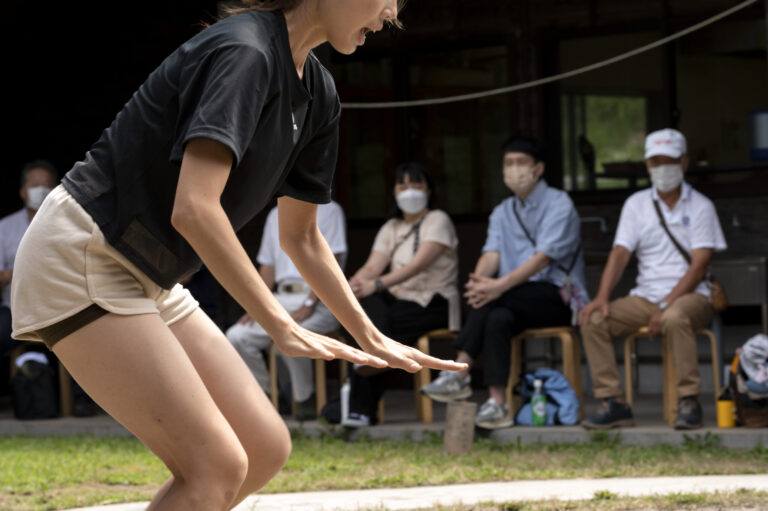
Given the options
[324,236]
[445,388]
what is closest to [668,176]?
[445,388]

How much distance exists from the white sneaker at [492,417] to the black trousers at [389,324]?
73 centimetres

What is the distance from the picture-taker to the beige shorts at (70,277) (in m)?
2.55

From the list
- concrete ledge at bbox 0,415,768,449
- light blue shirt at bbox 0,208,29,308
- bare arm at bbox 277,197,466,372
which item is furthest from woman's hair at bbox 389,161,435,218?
bare arm at bbox 277,197,466,372

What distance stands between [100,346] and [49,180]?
21.8ft

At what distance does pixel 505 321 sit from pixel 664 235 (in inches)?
43.7

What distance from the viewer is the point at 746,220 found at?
8.66 m

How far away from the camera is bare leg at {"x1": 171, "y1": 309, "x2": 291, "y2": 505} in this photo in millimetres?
2746

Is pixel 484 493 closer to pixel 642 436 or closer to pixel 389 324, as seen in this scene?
pixel 642 436

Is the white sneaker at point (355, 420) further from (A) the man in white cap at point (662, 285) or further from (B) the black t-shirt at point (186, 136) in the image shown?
(B) the black t-shirt at point (186, 136)

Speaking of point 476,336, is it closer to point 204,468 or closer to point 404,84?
point 404,84

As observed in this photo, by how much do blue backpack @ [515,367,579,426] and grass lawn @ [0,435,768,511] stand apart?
0.30 meters

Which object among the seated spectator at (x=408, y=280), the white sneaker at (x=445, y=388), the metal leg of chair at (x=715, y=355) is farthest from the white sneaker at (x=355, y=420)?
the metal leg of chair at (x=715, y=355)

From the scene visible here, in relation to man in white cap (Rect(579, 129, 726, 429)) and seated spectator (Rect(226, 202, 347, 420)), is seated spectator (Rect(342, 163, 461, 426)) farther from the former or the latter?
man in white cap (Rect(579, 129, 726, 429))

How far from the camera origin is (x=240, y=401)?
2748 mm
